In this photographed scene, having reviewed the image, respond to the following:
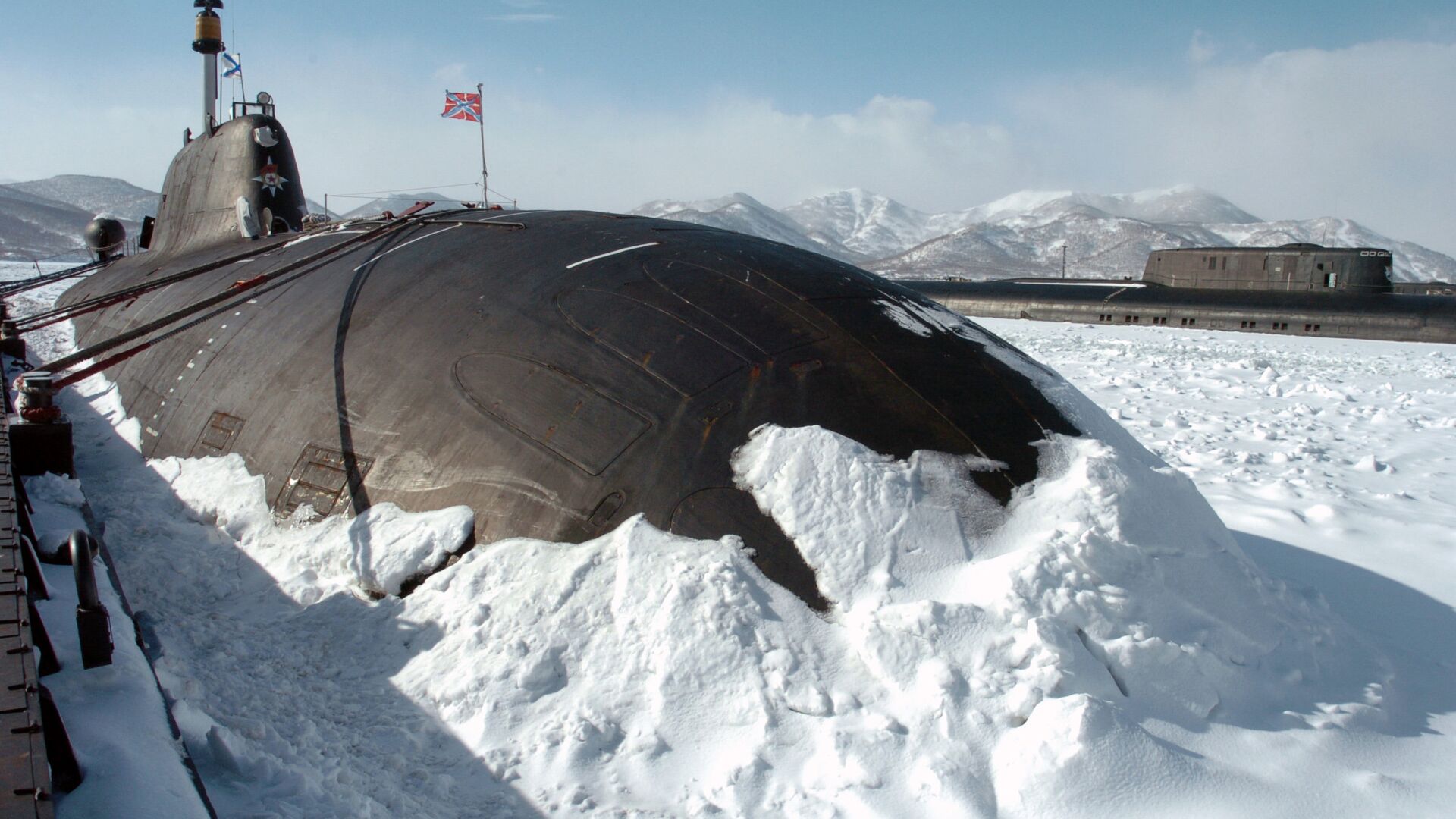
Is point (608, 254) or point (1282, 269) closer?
point (608, 254)

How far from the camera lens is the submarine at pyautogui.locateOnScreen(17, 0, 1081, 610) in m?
3.82

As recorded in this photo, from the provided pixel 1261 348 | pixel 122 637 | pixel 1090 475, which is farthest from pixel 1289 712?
pixel 1261 348

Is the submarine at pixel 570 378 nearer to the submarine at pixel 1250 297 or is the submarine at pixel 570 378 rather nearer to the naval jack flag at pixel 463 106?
the naval jack flag at pixel 463 106

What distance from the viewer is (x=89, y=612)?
272cm

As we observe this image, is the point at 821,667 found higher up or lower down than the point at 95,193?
lower down

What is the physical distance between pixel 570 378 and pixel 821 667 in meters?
1.76

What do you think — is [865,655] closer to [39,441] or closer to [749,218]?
[39,441]

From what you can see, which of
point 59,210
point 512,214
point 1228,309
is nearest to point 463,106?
point 512,214

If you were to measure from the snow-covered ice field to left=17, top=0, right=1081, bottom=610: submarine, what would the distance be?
15 centimetres

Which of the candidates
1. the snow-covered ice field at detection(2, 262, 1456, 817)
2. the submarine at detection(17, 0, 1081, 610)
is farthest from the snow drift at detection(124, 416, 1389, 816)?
the submarine at detection(17, 0, 1081, 610)

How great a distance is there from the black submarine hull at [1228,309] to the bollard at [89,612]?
23106 millimetres

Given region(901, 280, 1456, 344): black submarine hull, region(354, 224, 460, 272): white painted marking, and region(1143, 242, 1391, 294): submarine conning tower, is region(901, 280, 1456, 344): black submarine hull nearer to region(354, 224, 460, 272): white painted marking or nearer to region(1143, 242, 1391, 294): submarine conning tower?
region(1143, 242, 1391, 294): submarine conning tower

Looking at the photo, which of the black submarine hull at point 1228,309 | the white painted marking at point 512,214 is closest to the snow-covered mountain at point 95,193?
the black submarine hull at point 1228,309

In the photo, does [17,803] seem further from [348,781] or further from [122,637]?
[122,637]
